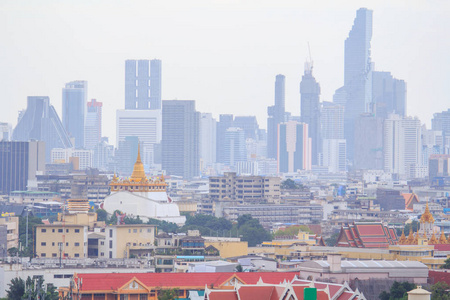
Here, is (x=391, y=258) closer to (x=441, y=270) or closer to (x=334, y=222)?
(x=441, y=270)

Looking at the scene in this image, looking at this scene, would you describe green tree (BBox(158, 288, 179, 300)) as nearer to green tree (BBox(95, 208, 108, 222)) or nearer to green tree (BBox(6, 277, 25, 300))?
green tree (BBox(6, 277, 25, 300))

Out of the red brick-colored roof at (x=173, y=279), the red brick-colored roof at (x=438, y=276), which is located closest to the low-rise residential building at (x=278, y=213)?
the red brick-colored roof at (x=438, y=276)

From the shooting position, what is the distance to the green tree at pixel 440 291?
217 feet

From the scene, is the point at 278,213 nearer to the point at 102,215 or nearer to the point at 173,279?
the point at 102,215

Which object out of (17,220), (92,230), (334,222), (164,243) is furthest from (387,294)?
(334,222)

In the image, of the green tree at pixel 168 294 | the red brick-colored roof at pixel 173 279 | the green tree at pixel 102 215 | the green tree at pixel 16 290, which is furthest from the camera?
the green tree at pixel 102 215

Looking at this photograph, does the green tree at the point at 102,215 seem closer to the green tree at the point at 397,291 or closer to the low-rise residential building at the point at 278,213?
the low-rise residential building at the point at 278,213

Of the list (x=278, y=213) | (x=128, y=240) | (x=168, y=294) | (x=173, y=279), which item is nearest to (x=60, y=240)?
(x=128, y=240)

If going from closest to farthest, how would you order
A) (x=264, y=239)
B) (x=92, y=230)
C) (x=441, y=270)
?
(x=441, y=270) → (x=92, y=230) → (x=264, y=239)

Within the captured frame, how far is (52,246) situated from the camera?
103 metres

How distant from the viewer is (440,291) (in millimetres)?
68750

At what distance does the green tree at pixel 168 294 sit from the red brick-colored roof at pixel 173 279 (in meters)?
1.48

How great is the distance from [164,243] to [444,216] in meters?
65.7

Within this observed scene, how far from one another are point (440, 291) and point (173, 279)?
40.8ft
